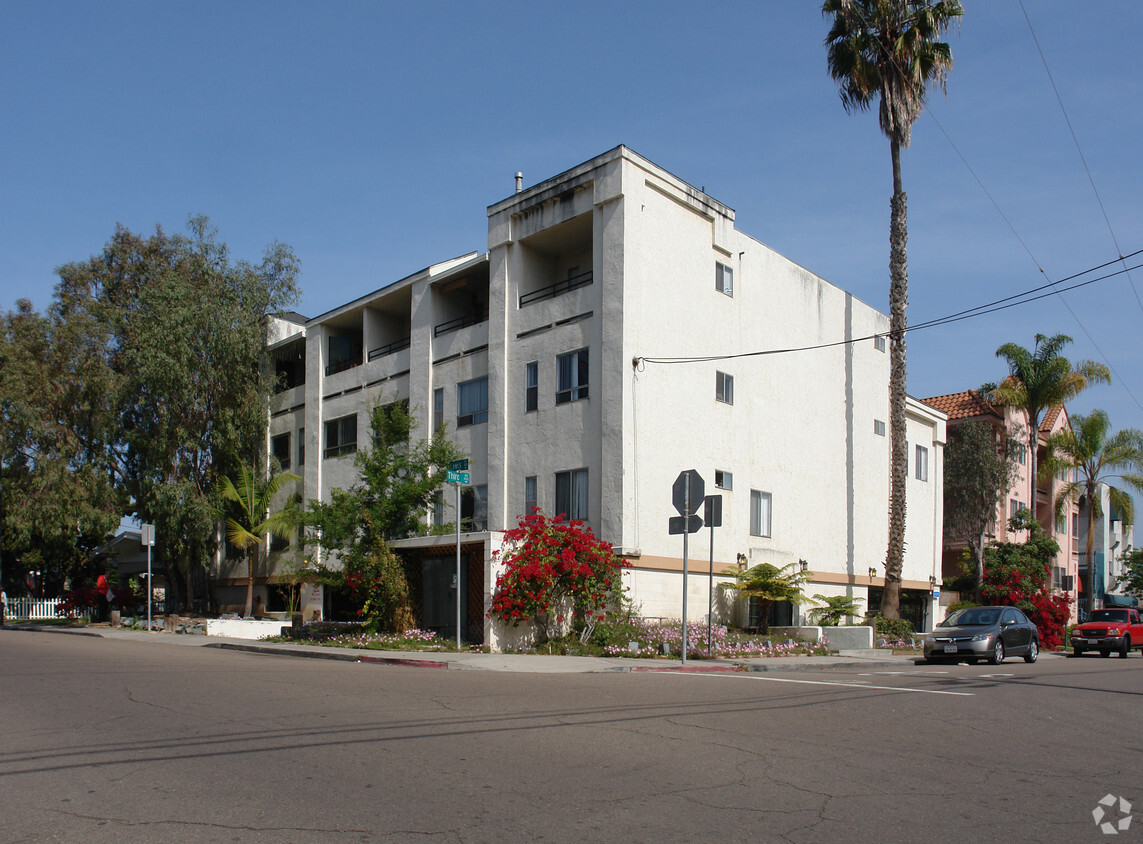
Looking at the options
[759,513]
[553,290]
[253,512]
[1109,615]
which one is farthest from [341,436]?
[1109,615]

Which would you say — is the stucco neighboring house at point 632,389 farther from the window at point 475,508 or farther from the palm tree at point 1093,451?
the palm tree at point 1093,451

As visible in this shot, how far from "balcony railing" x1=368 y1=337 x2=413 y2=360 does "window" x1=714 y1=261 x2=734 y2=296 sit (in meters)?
10.8

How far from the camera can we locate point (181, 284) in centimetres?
3350

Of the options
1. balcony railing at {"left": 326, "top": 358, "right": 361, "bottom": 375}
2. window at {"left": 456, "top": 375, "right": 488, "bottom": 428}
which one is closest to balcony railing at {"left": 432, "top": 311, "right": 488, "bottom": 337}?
window at {"left": 456, "top": 375, "right": 488, "bottom": 428}

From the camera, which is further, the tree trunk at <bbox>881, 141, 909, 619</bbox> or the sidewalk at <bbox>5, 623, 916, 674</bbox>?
the tree trunk at <bbox>881, 141, 909, 619</bbox>

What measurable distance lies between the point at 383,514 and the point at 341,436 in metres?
10.8

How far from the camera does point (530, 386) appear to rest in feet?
85.7

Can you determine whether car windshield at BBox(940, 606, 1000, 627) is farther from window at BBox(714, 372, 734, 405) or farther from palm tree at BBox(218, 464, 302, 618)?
palm tree at BBox(218, 464, 302, 618)

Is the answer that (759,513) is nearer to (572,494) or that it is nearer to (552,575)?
(572,494)

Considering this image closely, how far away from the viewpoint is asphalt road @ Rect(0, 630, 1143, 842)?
5.80 m

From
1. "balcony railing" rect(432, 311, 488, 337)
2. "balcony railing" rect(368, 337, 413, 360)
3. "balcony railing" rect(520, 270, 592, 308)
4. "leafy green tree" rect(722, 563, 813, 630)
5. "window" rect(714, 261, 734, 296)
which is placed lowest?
"leafy green tree" rect(722, 563, 813, 630)

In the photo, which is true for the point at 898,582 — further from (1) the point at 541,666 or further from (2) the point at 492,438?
(1) the point at 541,666

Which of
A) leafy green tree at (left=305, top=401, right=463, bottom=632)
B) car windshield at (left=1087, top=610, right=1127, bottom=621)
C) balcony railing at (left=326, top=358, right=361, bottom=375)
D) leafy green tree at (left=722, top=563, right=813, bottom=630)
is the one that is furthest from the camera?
balcony railing at (left=326, top=358, right=361, bottom=375)

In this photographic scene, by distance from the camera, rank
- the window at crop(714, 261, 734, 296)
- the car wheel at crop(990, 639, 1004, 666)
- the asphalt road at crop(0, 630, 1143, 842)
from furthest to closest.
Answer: the window at crop(714, 261, 734, 296) → the car wheel at crop(990, 639, 1004, 666) → the asphalt road at crop(0, 630, 1143, 842)
